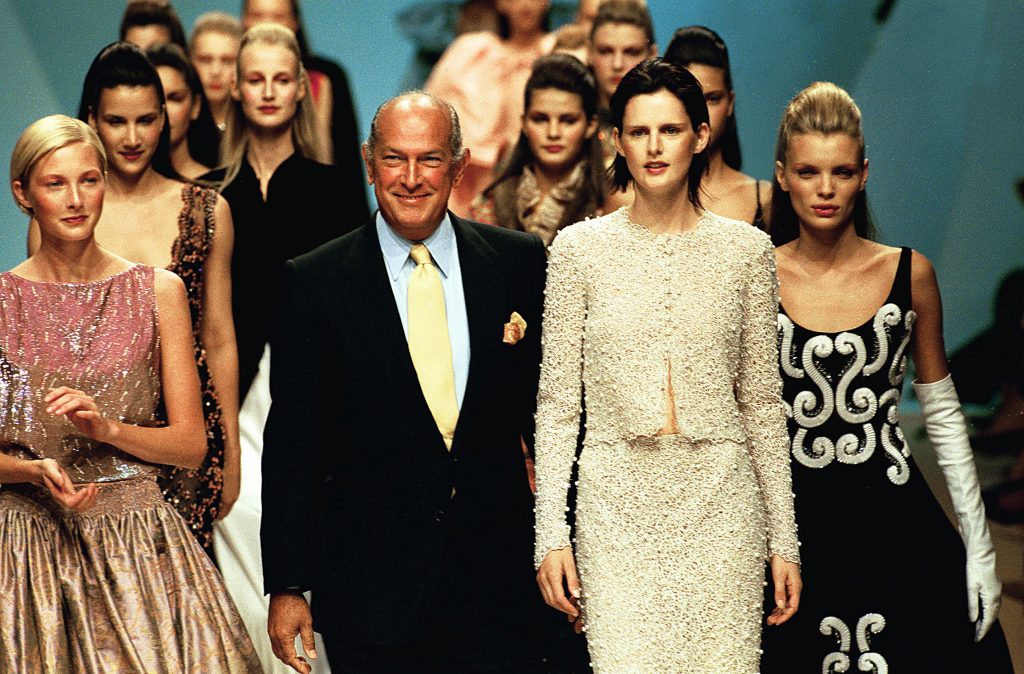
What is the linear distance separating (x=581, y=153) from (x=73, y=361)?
80.2 inches

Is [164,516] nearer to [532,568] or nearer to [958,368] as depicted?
[532,568]

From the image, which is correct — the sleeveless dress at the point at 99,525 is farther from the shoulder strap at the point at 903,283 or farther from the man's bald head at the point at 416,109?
the shoulder strap at the point at 903,283

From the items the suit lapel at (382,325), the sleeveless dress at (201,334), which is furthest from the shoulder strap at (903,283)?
the sleeveless dress at (201,334)

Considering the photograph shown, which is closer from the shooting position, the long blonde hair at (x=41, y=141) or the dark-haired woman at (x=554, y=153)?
the long blonde hair at (x=41, y=141)

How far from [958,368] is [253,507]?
9.36 feet

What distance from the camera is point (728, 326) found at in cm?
340

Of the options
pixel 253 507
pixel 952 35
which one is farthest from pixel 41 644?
pixel 952 35

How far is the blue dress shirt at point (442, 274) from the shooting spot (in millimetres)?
3539

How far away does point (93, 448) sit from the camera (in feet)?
11.8

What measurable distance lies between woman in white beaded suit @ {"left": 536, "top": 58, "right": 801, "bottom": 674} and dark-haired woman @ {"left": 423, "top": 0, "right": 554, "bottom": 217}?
2673 millimetres

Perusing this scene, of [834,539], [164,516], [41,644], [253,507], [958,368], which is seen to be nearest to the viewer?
[41,644]

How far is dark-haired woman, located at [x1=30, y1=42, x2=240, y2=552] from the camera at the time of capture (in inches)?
171

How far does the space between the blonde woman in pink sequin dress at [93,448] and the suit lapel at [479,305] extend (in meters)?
0.64

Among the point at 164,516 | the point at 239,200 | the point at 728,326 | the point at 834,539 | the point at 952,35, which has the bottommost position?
the point at 834,539
